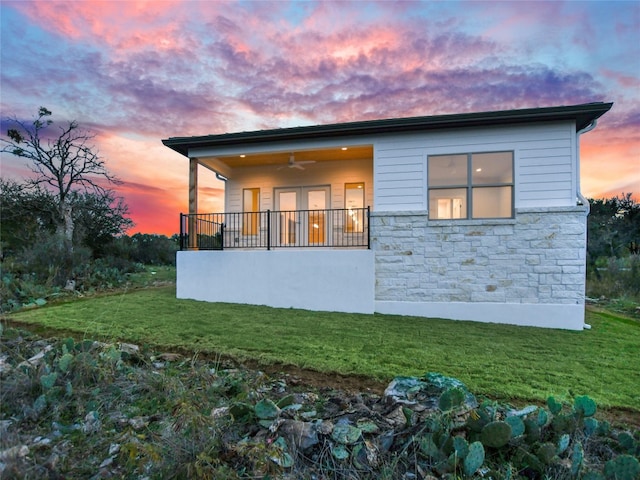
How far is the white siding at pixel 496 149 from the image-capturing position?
22.4ft

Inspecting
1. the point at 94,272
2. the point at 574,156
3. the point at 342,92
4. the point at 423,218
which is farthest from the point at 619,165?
the point at 94,272

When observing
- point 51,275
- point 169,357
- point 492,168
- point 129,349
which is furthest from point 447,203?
point 51,275

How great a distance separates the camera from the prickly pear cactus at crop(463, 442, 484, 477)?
1.74m

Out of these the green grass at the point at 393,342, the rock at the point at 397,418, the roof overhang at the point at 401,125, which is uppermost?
the roof overhang at the point at 401,125

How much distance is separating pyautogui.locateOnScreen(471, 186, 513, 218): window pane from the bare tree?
604 inches

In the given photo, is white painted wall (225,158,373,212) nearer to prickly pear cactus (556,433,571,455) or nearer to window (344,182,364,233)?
window (344,182,364,233)

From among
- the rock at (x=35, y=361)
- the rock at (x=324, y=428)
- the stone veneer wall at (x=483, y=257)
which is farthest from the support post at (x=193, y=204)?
the rock at (x=324, y=428)

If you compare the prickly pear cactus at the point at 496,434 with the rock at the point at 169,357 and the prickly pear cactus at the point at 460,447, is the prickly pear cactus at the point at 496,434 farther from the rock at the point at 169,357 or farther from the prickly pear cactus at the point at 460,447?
the rock at the point at 169,357

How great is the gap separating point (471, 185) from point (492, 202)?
62 cm

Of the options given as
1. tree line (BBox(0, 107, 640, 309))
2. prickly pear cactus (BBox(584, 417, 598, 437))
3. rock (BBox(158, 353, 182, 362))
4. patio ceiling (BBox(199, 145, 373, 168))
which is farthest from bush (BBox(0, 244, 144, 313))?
prickly pear cactus (BBox(584, 417, 598, 437))

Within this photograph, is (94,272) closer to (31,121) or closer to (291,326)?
(31,121)

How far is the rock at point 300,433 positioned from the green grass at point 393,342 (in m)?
1.47

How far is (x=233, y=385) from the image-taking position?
2.93 meters

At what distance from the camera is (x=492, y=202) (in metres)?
7.26
